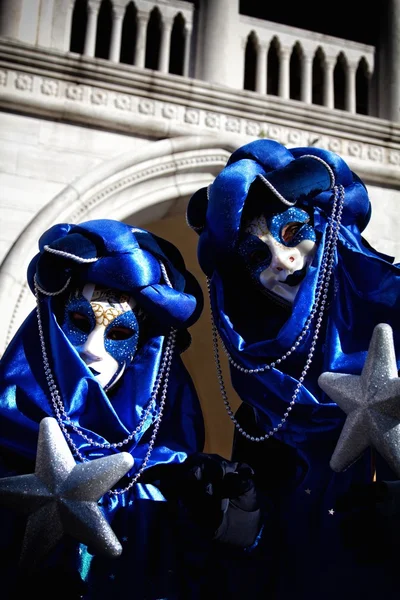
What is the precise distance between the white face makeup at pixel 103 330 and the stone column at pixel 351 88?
1776 mm

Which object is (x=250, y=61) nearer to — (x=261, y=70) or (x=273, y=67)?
(x=273, y=67)

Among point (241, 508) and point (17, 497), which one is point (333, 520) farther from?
point (17, 497)

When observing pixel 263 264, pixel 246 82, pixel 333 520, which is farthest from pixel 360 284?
pixel 246 82

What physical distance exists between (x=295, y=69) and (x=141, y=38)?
0.78 metres

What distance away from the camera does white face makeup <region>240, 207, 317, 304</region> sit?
8.35 ft

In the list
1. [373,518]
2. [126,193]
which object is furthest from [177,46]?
[373,518]

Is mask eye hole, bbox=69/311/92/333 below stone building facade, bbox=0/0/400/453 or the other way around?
below

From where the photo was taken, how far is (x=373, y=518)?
2.17 metres

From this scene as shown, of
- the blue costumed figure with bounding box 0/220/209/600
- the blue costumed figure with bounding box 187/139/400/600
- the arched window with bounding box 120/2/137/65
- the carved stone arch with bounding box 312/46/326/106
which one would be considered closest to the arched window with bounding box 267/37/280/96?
the carved stone arch with bounding box 312/46/326/106

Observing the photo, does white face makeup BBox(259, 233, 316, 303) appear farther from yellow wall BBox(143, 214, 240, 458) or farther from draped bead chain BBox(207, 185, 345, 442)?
yellow wall BBox(143, 214, 240, 458)

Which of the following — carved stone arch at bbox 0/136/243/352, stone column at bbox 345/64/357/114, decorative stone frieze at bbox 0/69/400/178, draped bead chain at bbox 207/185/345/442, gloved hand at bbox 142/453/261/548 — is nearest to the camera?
gloved hand at bbox 142/453/261/548

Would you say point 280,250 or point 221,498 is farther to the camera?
point 280,250

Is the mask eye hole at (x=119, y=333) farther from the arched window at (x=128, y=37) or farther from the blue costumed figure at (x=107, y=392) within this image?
the arched window at (x=128, y=37)

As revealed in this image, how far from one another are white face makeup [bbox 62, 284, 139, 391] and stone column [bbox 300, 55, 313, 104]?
1.66 metres
